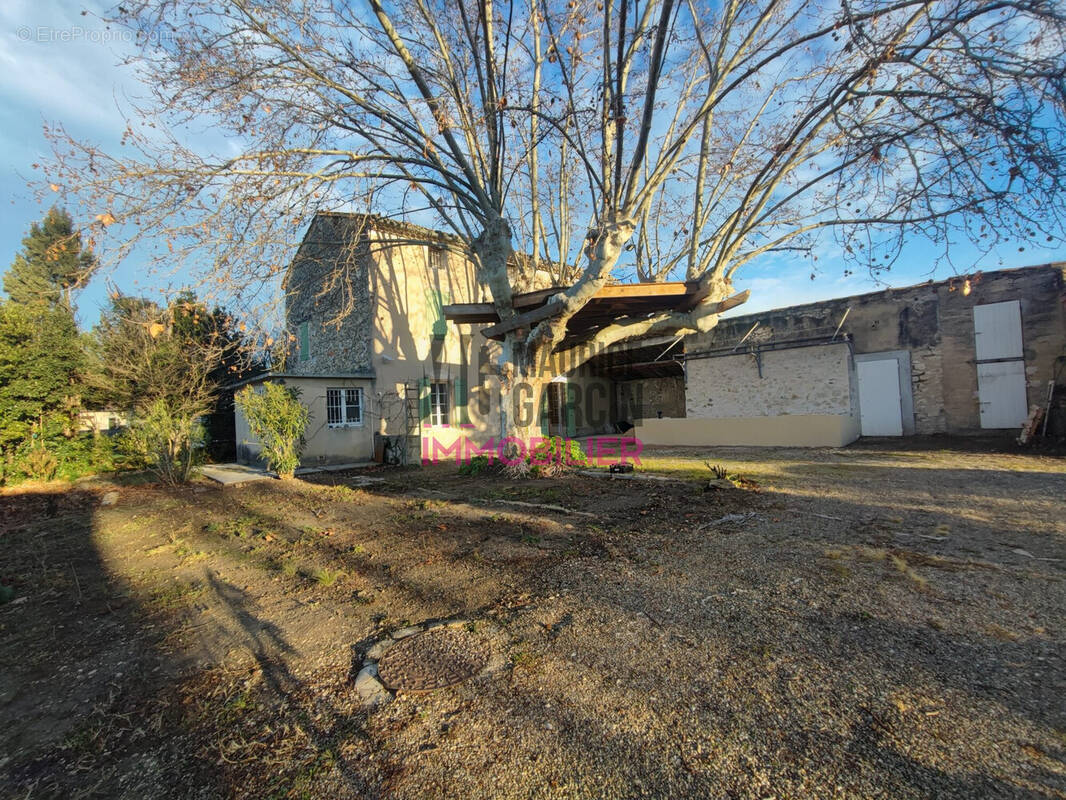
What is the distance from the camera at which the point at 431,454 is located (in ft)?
44.7

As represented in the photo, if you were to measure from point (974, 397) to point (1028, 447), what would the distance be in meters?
2.13

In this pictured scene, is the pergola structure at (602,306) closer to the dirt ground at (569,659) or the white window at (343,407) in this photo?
the dirt ground at (569,659)

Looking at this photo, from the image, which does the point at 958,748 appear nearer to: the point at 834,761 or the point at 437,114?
the point at 834,761

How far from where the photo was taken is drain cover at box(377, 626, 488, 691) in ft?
7.42

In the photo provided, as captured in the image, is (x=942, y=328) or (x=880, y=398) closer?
(x=942, y=328)

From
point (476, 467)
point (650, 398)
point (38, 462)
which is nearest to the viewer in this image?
point (476, 467)

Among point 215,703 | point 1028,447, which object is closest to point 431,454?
point 215,703

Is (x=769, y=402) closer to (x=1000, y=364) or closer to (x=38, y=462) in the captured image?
(x=1000, y=364)

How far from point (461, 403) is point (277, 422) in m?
5.85

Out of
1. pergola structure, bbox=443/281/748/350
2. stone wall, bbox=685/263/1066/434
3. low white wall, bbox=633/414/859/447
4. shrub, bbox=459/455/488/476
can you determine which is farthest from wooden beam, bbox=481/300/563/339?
stone wall, bbox=685/263/1066/434

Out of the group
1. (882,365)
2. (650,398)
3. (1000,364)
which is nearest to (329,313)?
(650,398)

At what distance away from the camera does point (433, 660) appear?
8.02 ft

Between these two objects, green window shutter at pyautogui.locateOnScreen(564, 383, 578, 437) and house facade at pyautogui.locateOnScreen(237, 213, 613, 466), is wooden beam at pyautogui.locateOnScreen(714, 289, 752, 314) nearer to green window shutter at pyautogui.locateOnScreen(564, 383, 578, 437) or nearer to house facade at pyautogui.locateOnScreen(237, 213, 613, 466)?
house facade at pyautogui.locateOnScreen(237, 213, 613, 466)

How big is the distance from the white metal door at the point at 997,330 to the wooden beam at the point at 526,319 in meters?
12.5
